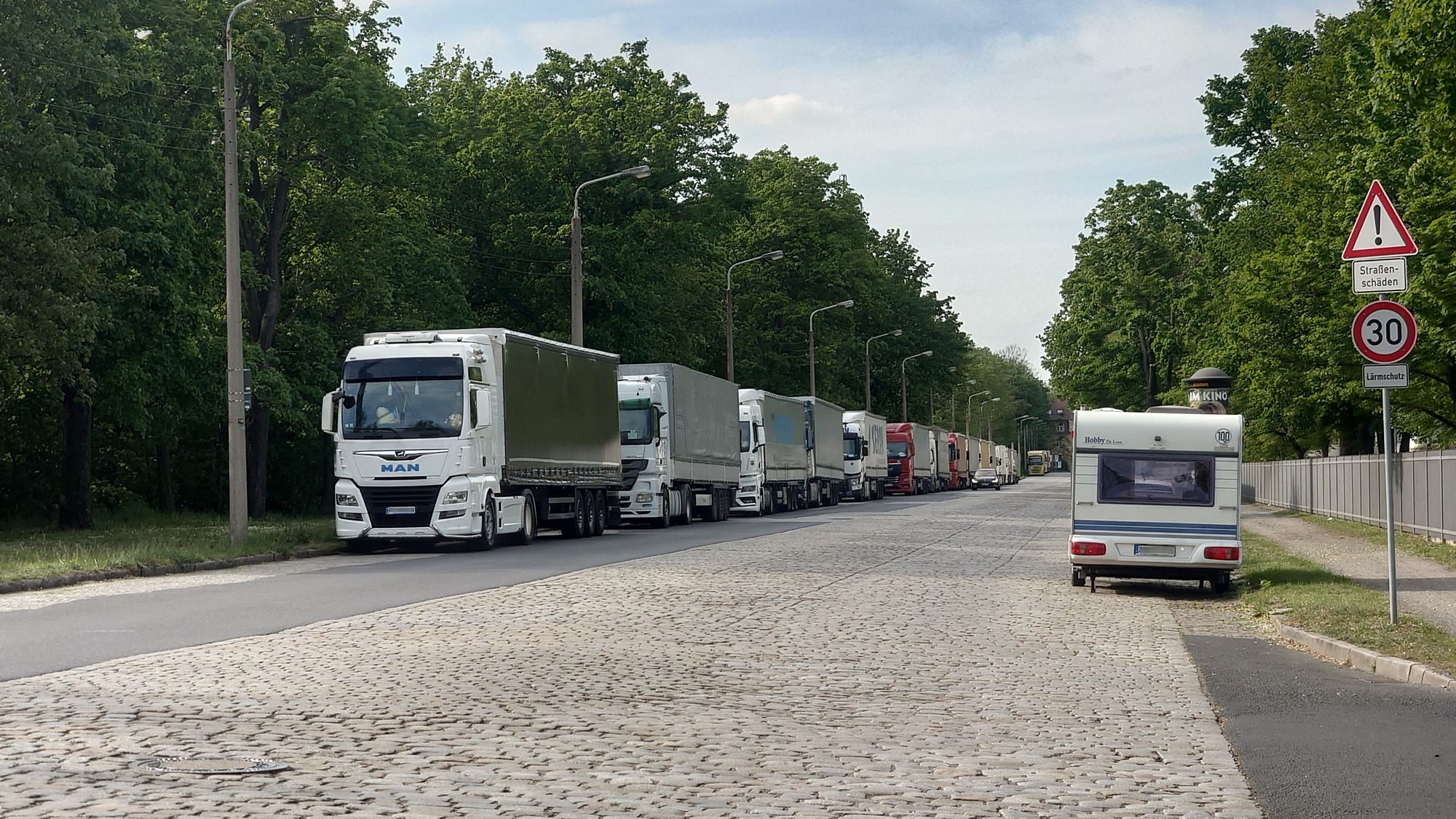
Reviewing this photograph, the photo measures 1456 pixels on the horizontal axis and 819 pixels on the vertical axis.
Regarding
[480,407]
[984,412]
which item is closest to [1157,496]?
[480,407]

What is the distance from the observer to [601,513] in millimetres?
34031

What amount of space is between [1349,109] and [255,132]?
2709cm

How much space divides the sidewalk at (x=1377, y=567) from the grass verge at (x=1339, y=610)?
0.34 m

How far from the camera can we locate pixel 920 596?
17844 millimetres

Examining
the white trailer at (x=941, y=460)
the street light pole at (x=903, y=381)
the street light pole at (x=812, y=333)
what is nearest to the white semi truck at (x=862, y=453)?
the street light pole at (x=812, y=333)

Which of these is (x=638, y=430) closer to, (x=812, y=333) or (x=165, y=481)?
(x=165, y=481)

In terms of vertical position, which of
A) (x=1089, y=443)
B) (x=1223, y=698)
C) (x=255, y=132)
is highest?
(x=255, y=132)

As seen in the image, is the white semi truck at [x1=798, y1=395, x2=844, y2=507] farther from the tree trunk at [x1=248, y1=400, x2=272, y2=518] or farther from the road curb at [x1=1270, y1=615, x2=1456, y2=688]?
the road curb at [x1=1270, y1=615, x2=1456, y2=688]

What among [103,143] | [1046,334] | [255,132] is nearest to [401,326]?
[255,132]

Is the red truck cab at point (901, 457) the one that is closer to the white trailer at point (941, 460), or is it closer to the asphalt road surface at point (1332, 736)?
the white trailer at point (941, 460)

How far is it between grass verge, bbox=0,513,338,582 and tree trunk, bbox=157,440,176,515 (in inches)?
361

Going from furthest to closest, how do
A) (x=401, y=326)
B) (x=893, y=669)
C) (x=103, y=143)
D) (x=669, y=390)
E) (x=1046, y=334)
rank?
(x=1046, y=334), (x=401, y=326), (x=669, y=390), (x=103, y=143), (x=893, y=669)

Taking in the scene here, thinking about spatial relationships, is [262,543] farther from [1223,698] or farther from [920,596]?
[1223,698]

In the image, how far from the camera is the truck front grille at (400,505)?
85.8 ft
